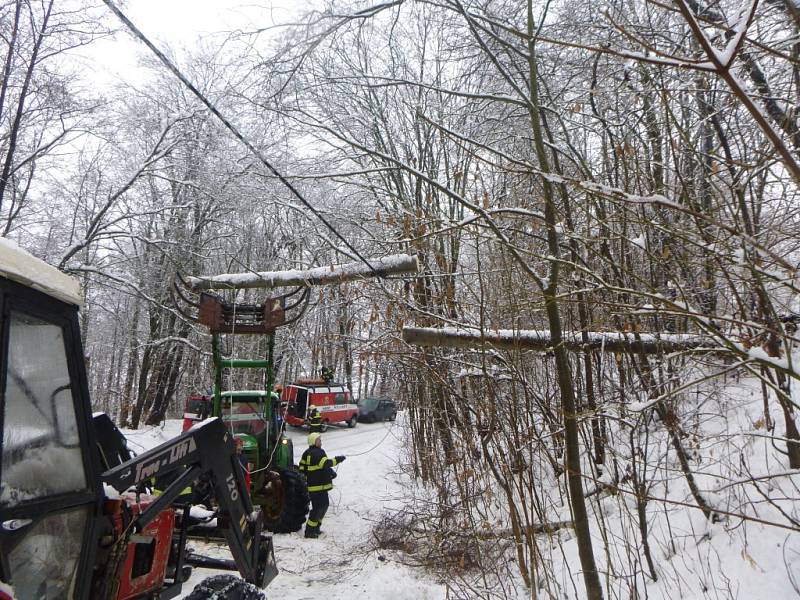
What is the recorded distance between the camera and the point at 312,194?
1570 centimetres

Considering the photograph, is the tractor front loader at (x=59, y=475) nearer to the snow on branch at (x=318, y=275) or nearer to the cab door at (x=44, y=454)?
the cab door at (x=44, y=454)

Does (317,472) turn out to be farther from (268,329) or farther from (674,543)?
(674,543)

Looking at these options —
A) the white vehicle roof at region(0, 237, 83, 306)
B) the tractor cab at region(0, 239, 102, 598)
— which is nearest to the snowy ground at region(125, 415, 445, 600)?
the tractor cab at region(0, 239, 102, 598)

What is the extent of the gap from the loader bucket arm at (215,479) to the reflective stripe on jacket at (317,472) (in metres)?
3.75

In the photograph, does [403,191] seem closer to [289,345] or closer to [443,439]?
[443,439]

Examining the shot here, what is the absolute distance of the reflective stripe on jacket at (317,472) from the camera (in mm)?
8430

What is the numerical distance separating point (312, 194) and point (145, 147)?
21.3 feet

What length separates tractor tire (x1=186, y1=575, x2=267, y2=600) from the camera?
3723mm

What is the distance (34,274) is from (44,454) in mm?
838

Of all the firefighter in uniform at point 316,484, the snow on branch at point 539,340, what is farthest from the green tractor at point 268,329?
the snow on branch at point 539,340

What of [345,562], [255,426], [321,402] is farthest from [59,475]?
[321,402]

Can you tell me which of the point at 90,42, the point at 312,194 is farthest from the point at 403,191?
the point at 90,42

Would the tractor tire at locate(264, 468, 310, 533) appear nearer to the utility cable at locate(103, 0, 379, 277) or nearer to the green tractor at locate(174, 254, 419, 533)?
the green tractor at locate(174, 254, 419, 533)

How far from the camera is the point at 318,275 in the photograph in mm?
6754
